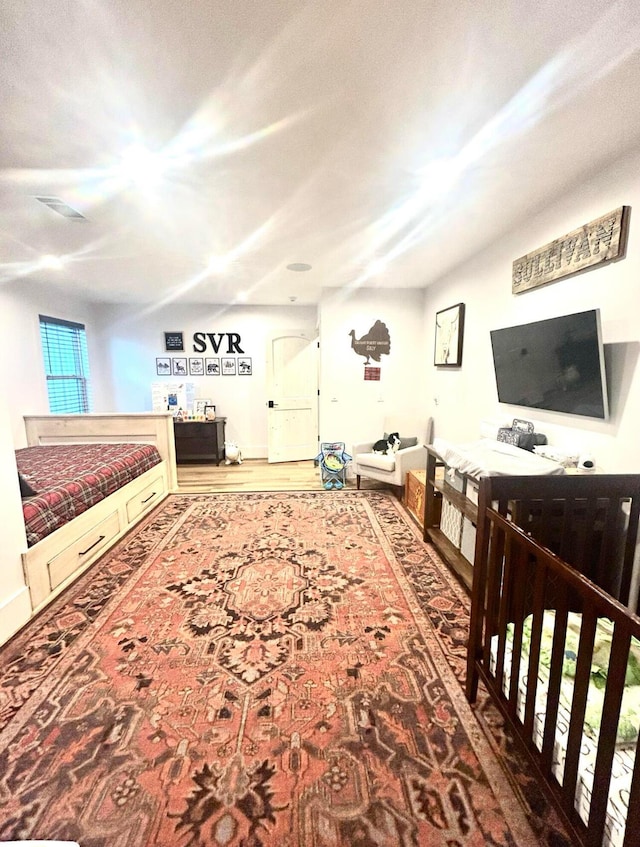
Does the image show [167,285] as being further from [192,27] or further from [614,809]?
[614,809]

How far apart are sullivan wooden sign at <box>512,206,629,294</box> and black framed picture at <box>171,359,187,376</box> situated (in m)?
4.68

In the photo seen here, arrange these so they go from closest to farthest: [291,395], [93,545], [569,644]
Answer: [569,644]
[93,545]
[291,395]

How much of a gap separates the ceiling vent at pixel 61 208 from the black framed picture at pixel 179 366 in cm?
325

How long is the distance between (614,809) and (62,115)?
116 inches

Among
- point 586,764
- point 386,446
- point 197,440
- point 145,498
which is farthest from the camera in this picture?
point 197,440

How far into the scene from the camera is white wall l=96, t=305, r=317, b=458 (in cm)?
559

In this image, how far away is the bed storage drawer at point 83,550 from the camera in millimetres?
2234

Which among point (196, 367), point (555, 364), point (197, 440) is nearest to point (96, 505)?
point (197, 440)

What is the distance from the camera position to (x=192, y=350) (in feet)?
18.7

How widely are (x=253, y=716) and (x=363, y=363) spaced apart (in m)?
3.81

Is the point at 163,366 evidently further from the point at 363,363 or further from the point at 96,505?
the point at 96,505

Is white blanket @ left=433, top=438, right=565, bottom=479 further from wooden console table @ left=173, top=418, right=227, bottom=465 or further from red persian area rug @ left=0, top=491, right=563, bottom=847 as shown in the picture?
wooden console table @ left=173, top=418, right=227, bottom=465

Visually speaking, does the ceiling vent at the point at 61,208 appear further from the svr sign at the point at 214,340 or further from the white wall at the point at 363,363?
the svr sign at the point at 214,340

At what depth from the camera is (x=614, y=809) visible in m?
0.89
